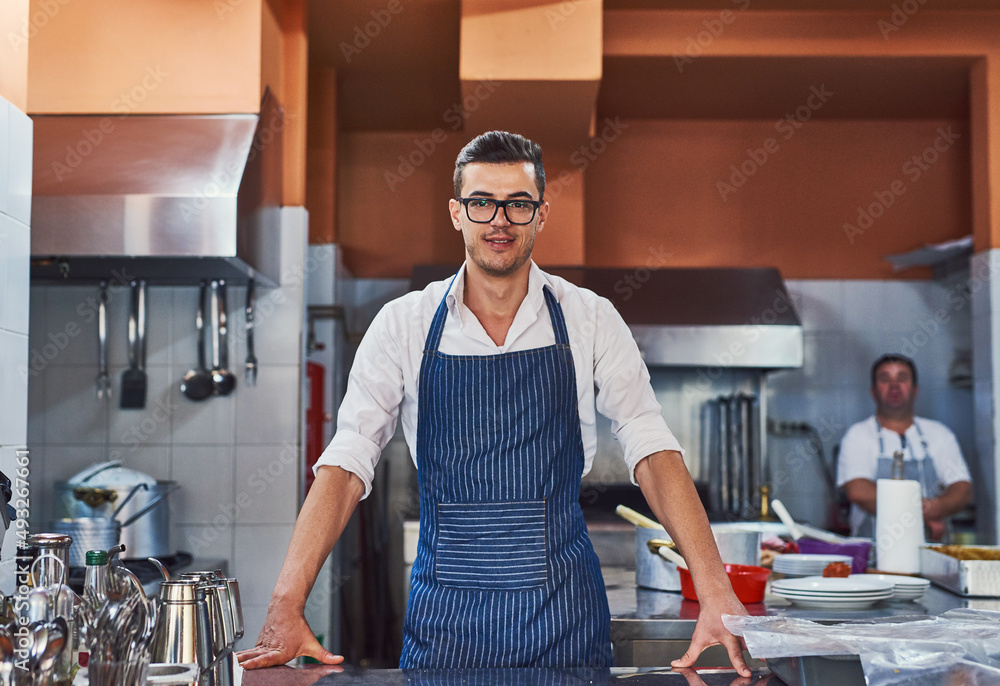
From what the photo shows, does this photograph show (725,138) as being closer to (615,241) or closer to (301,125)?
(615,241)

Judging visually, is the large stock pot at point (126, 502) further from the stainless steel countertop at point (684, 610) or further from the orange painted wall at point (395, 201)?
the orange painted wall at point (395, 201)

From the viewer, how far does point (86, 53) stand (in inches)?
124

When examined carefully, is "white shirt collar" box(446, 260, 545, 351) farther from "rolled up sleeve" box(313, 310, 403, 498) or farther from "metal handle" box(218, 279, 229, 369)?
"metal handle" box(218, 279, 229, 369)

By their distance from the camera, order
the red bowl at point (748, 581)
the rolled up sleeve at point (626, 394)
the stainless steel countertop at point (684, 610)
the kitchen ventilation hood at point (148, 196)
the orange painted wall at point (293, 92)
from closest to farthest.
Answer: the rolled up sleeve at point (626, 394)
the stainless steel countertop at point (684, 610)
the red bowl at point (748, 581)
the kitchen ventilation hood at point (148, 196)
the orange painted wall at point (293, 92)

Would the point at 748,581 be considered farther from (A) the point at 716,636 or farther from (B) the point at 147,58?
(B) the point at 147,58

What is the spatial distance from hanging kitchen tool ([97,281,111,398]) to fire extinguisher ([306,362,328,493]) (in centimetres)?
80

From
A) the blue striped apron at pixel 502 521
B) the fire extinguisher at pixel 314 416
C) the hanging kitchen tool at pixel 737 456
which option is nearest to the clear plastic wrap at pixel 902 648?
the blue striped apron at pixel 502 521

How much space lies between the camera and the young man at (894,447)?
14.0ft

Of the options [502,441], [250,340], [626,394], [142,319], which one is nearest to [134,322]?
[142,319]

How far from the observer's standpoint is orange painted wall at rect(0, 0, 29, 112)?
2.14m

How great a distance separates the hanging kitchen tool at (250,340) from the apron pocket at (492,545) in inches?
68.3

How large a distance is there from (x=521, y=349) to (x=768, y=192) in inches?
131

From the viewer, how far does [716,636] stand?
1486 mm

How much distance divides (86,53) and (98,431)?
129 cm
